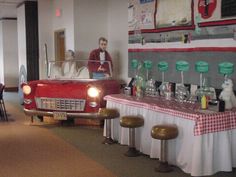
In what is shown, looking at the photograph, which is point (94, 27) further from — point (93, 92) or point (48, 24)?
point (93, 92)

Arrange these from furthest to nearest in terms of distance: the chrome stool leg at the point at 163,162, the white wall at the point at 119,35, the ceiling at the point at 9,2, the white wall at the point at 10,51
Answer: the white wall at the point at 10,51, the ceiling at the point at 9,2, the white wall at the point at 119,35, the chrome stool leg at the point at 163,162

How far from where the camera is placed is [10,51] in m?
13.8

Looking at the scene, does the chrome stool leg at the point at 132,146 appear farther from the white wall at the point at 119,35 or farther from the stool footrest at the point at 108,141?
the white wall at the point at 119,35

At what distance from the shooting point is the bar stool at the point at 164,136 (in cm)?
396

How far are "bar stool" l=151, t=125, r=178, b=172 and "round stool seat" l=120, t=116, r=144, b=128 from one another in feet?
1.67

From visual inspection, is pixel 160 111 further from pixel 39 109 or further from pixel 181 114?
pixel 39 109

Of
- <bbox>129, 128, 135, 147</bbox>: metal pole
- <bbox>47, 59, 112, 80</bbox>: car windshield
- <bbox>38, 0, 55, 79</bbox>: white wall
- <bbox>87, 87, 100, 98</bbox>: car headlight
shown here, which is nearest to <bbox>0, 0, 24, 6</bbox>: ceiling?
<bbox>38, 0, 55, 79</bbox>: white wall

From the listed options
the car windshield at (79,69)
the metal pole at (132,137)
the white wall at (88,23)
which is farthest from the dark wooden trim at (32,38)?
the metal pole at (132,137)

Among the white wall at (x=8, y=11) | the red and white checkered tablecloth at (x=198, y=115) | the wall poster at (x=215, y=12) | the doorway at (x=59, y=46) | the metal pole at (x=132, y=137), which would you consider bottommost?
the metal pole at (x=132, y=137)

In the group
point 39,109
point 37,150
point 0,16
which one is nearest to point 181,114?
point 37,150

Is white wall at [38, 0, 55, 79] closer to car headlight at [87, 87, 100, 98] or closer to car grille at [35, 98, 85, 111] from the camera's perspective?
car grille at [35, 98, 85, 111]

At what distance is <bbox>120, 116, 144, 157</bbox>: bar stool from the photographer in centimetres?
456

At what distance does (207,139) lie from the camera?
387 cm

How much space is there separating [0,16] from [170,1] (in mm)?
9380
